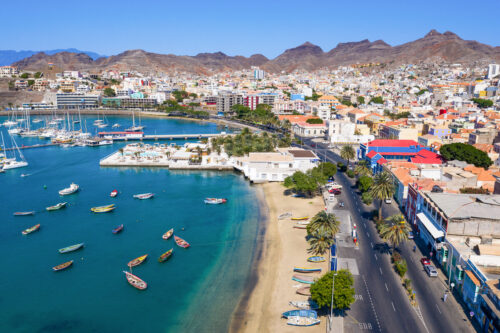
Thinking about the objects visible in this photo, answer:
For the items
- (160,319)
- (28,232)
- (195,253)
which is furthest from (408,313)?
(28,232)

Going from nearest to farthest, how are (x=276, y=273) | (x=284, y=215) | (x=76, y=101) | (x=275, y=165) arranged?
(x=276, y=273)
(x=284, y=215)
(x=275, y=165)
(x=76, y=101)

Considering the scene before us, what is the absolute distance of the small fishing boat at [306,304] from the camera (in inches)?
1153

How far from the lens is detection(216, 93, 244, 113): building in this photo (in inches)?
6535

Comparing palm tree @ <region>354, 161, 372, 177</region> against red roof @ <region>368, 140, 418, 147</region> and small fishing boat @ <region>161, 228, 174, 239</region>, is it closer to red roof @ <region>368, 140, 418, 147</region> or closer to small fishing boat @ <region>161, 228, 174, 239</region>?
red roof @ <region>368, 140, 418, 147</region>

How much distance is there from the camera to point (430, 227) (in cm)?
3609

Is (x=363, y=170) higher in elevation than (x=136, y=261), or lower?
higher

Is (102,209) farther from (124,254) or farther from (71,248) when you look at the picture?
(124,254)

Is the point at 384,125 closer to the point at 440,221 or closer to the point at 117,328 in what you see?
the point at 440,221

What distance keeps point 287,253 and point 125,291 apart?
16238mm

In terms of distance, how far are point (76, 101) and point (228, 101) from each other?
78805 millimetres

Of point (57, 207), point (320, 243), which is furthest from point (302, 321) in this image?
point (57, 207)

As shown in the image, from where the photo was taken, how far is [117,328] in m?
29.0

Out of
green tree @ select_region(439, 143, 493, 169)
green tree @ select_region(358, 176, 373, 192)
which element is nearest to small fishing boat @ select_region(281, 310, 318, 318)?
green tree @ select_region(358, 176, 373, 192)

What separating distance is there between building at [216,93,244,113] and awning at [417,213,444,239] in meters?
132
